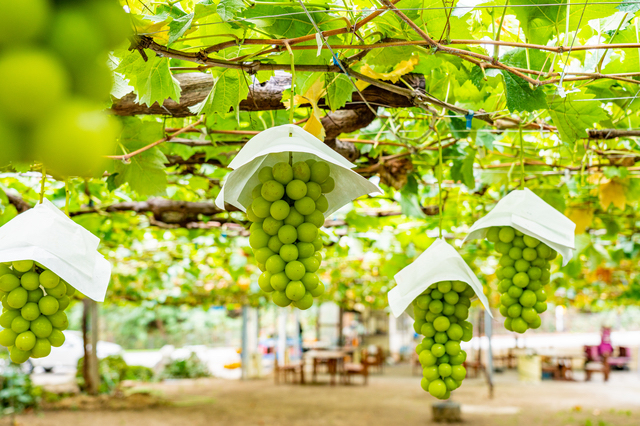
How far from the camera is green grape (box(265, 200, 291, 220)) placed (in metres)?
0.98

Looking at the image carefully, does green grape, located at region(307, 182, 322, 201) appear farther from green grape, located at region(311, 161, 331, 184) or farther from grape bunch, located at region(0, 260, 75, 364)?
grape bunch, located at region(0, 260, 75, 364)

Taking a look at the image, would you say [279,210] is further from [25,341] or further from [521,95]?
[521,95]

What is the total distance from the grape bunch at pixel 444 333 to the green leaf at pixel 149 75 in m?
0.92

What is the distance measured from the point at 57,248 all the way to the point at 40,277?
0.08 m

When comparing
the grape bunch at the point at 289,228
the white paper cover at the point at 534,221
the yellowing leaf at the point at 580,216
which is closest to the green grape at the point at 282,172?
the grape bunch at the point at 289,228

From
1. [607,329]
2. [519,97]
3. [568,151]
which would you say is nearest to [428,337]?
[519,97]

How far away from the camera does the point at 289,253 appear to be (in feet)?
3.24

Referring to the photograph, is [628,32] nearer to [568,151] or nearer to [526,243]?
[526,243]

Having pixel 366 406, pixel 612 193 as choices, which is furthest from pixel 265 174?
pixel 366 406

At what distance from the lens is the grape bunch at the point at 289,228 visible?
979 mm

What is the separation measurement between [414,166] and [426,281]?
1.44 m

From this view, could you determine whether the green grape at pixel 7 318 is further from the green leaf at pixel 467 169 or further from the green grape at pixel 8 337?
the green leaf at pixel 467 169

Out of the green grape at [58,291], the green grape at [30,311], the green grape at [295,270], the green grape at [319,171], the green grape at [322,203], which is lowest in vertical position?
the green grape at [30,311]

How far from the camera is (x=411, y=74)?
165 centimetres
